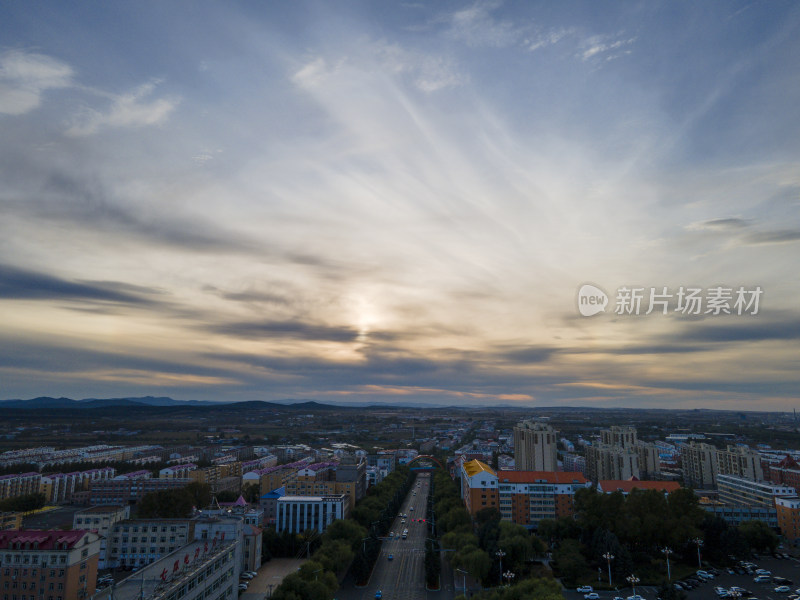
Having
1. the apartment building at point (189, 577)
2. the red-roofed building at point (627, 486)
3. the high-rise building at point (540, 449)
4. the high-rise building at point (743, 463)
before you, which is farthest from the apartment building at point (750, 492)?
the apartment building at point (189, 577)

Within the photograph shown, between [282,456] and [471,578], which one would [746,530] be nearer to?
[471,578]

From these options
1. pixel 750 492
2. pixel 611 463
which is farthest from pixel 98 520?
pixel 611 463

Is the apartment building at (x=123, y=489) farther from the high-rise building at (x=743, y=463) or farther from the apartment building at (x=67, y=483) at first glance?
the high-rise building at (x=743, y=463)

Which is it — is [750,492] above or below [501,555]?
above

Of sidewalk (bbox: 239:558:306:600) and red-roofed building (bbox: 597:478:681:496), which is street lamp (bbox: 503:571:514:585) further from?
red-roofed building (bbox: 597:478:681:496)

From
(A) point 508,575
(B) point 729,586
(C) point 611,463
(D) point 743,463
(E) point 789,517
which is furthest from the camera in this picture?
(C) point 611,463

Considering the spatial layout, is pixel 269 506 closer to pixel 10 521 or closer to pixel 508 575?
pixel 10 521

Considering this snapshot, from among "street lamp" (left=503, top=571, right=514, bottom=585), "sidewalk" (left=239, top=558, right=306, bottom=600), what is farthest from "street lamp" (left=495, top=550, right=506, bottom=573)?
"sidewalk" (left=239, top=558, right=306, bottom=600)
